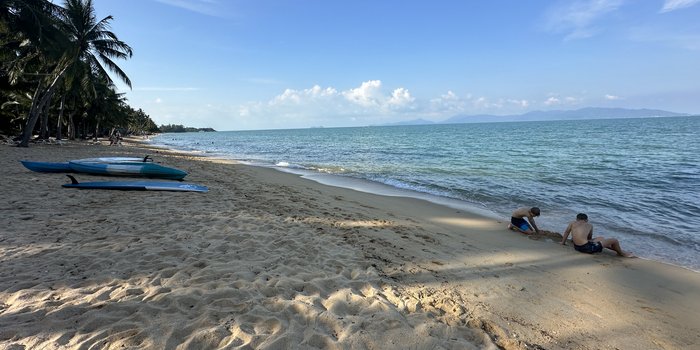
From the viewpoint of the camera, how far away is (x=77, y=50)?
19.6 meters

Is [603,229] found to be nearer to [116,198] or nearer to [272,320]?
[272,320]

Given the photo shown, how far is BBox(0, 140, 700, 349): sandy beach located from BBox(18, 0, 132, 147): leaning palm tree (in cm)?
1590

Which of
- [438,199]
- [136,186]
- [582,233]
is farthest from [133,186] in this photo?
[582,233]

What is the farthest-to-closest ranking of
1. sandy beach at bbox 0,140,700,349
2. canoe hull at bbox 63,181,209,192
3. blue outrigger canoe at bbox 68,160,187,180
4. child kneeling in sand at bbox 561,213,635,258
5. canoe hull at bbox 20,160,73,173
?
blue outrigger canoe at bbox 68,160,187,180
canoe hull at bbox 20,160,73,173
canoe hull at bbox 63,181,209,192
child kneeling in sand at bbox 561,213,635,258
sandy beach at bbox 0,140,700,349

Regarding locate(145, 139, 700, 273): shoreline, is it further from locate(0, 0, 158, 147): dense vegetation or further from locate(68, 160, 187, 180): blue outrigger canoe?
locate(0, 0, 158, 147): dense vegetation

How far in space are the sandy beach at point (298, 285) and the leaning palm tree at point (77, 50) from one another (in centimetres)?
1590

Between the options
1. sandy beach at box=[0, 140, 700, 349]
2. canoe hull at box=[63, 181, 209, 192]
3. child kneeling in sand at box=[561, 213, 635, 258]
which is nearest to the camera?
sandy beach at box=[0, 140, 700, 349]

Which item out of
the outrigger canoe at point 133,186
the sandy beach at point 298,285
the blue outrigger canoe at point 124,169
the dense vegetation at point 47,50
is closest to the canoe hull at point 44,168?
the blue outrigger canoe at point 124,169

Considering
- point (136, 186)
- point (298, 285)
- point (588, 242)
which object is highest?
point (136, 186)

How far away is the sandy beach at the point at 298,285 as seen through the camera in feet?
9.70

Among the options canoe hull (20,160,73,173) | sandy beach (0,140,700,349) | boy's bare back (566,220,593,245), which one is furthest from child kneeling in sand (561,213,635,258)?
canoe hull (20,160,73,173)

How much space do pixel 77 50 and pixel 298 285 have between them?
2347 cm

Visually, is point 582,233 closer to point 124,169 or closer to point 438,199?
point 438,199

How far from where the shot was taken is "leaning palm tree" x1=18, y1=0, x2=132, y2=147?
19.0 metres
